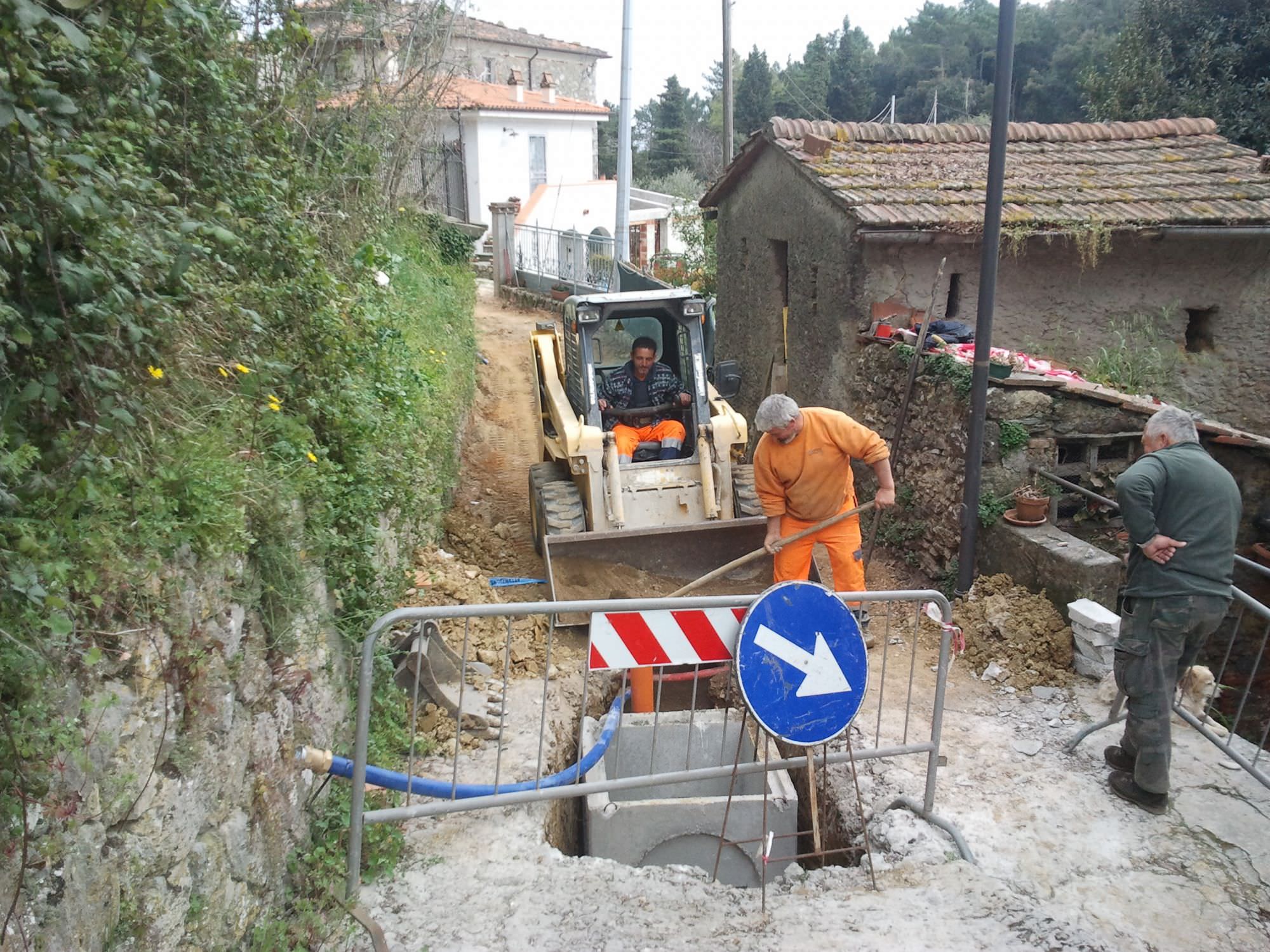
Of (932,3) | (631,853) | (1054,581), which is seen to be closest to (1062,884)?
(631,853)

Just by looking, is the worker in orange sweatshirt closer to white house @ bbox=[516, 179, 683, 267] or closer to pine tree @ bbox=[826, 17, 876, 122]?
white house @ bbox=[516, 179, 683, 267]

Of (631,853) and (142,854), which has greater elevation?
(142,854)

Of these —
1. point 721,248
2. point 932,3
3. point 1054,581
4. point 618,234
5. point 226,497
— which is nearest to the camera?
point 226,497

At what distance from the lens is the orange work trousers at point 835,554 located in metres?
6.27

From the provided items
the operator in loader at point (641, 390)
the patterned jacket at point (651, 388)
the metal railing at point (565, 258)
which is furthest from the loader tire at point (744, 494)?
the metal railing at point (565, 258)

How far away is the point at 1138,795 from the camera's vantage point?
15.3 feet

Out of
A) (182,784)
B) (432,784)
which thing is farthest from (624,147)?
(182,784)

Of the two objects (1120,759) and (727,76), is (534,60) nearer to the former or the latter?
(727,76)

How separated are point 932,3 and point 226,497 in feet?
196

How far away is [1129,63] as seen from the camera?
18578mm

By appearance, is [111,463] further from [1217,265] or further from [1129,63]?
[1129,63]

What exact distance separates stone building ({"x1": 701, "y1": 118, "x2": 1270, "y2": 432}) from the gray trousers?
452cm

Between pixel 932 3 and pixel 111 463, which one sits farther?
pixel 932 3

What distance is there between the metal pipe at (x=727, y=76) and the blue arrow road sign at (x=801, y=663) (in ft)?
55.0
